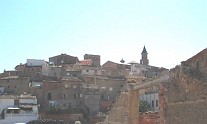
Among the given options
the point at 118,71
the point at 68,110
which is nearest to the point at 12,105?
the point at 68,110

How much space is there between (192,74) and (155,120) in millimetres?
8438

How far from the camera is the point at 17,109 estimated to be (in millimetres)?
45562

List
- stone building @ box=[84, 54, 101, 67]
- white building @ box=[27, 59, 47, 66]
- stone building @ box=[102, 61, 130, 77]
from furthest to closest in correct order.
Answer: stone building @ box=[84, 54, 101, 67] → stone building @ box=[102, 61, 130, 77] → white building @ box=[27, 59, 47, 66]

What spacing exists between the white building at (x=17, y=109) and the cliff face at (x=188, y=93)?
33.5 meters

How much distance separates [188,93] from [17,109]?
35863mm

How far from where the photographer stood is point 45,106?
5528 cm

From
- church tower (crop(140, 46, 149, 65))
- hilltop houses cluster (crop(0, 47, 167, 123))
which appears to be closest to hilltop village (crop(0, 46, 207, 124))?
hilltop houses cluster (crop(0, 47, 167, 123))

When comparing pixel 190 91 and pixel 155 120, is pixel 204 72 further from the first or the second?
pixel 155 120

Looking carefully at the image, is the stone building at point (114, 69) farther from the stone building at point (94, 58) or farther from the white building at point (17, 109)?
the white building at point (17, 109)

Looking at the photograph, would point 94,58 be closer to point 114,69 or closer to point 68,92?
point 114,69

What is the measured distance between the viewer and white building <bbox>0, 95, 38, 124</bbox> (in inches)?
1758

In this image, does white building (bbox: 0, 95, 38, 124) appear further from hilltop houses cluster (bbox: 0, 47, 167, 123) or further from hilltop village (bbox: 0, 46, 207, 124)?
hilltop houses cluster (bbox: 0, 47, 167, 123)

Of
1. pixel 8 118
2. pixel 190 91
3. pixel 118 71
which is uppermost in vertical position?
pixel 118 71

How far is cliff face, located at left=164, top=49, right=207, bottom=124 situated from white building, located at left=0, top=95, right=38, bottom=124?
3352cm
